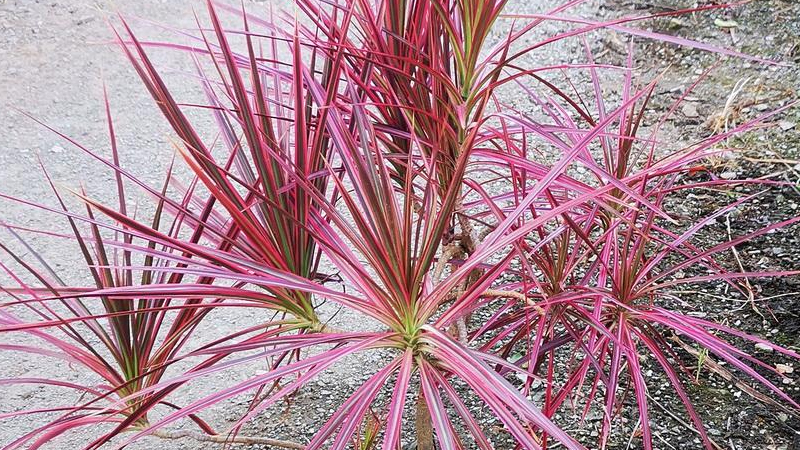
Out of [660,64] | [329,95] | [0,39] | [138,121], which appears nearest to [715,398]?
[329,95]

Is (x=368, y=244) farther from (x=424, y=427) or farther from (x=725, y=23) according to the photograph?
(x=725, y=23)

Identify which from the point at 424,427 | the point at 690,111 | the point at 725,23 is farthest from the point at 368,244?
the point at 725,23

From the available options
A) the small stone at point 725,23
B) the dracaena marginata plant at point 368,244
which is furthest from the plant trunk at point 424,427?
the small stone at point 725,23

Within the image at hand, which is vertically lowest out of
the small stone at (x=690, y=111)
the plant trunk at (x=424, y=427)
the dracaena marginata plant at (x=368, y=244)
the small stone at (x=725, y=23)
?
the plant trunk at (x=424, y=427)

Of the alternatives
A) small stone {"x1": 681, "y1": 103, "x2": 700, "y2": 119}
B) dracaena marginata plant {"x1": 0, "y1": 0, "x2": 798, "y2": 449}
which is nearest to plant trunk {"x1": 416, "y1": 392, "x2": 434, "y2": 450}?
dracaena marginata plant {"x1": 0, "y1": 0, "x2": 798, "y2": 449}

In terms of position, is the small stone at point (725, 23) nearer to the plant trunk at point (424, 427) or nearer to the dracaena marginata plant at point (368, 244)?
the dracaena marginata plant at point (368, 244)

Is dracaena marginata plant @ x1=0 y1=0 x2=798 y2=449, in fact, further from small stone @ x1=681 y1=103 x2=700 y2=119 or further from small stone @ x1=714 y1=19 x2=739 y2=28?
small stone @ x1=714 y1=19 x2=739 y2=28

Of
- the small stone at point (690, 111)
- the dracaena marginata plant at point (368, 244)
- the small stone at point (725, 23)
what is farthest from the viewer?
the small stone at point (725, 23)

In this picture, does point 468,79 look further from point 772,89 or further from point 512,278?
point 772,89

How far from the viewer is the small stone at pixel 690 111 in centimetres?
229

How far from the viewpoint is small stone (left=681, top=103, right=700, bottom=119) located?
2.29 meters

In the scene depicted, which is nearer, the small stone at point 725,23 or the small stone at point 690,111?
the small stone at point 690,111

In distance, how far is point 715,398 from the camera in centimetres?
146

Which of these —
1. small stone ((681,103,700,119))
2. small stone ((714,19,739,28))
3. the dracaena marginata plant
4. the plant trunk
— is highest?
small stone ((714,19,739,28))
